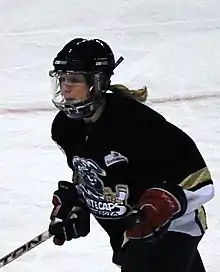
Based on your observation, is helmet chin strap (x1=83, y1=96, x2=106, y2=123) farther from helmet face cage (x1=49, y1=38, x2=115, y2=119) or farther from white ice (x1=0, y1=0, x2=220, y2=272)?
white ice (x1=0, y1=0, x2=220, y2=272)

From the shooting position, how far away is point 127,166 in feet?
7.36

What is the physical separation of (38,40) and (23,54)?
0.20 meters

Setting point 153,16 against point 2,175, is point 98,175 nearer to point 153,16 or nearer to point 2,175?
point 2,175

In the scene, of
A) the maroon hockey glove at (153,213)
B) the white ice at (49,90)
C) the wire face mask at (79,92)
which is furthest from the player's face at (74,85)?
the white ice at (49,90)

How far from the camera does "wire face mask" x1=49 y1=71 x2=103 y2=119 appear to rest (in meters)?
2.19

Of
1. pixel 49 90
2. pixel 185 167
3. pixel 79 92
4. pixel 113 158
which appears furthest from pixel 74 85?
pixel 49 90

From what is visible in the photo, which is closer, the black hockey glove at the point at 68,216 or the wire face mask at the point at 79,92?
the wire face mask at the point at 79,92

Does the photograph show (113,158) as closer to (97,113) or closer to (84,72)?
(97,113)

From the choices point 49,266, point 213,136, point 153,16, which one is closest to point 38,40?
point 153,16

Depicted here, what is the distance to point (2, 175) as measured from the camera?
3.49 m

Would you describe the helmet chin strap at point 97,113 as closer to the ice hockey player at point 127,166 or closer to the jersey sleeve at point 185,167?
the ice hockey player at point 127,166

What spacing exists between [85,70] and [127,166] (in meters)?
0.26

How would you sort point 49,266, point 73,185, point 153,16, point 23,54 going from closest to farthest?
point 73,185, point 49,266, point 23,54, point 153,16

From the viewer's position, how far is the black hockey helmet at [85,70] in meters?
2.19
